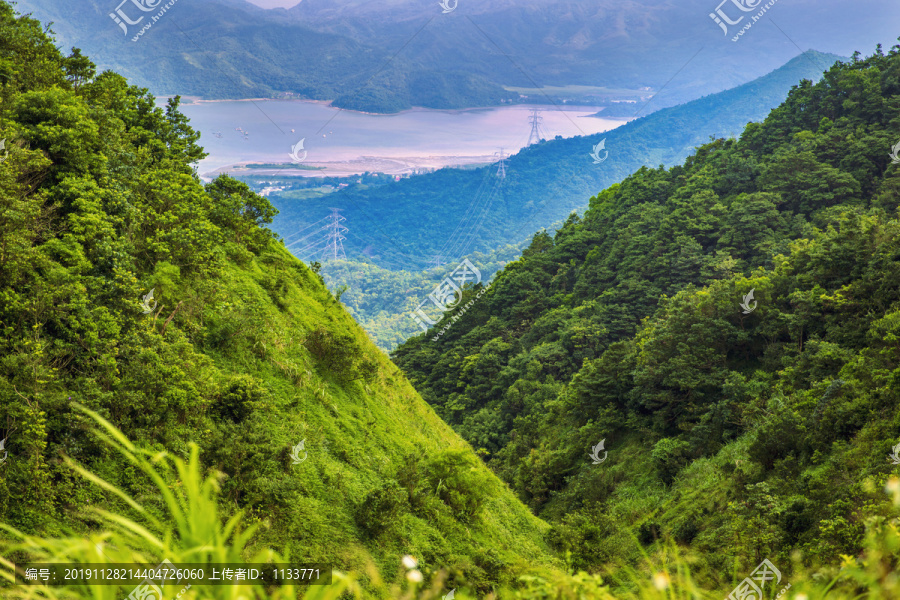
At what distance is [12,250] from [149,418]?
3312 mm

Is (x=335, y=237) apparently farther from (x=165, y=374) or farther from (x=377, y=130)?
(x=165, y=374)

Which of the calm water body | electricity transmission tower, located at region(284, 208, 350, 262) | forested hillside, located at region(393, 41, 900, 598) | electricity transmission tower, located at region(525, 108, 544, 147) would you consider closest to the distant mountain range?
the calm water body

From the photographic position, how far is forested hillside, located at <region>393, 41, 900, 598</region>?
12.0m

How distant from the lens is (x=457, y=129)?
174 metres

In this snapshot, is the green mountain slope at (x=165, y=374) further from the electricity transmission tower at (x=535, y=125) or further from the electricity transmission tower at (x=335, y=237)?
the electricity transmission tower at (x=535, y=125)

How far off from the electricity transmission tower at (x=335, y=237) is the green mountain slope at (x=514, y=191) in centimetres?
204

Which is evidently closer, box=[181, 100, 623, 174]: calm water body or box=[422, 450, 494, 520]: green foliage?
box=[422, 450, 494, 520]: green foliage

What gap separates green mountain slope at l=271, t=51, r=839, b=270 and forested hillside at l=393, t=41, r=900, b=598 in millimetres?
77015

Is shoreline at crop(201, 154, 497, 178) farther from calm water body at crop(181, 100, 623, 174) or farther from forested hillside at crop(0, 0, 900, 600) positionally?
forested hillside at crop(0, 0, 900, 600)

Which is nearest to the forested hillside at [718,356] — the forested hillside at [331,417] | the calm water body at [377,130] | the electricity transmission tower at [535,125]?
the forested hillside at [331,417]

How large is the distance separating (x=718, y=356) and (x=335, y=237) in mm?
113426

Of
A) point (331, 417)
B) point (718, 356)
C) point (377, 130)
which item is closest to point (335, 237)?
point (377, 130)

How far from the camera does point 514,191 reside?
132500mm

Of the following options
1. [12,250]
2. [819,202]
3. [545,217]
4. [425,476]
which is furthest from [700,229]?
[545,217]
